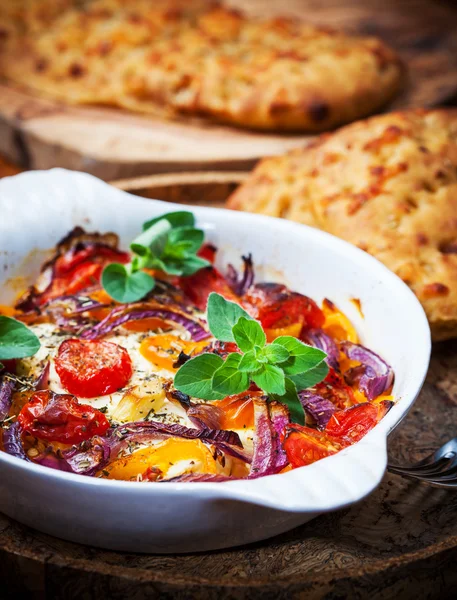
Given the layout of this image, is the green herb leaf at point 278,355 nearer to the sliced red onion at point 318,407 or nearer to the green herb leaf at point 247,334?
the green herb leaf at point 247,334

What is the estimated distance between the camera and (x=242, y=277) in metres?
3.54

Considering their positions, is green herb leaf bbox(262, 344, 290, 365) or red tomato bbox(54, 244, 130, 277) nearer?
green herb leaf bbox(262, 344, 290, 365)

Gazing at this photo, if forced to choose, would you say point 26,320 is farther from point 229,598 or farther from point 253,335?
point 229,598

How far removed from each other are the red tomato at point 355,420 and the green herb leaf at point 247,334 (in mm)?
368

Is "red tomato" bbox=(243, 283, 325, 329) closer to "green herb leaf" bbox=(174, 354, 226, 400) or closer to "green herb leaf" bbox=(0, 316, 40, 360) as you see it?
"green herb leaf" bbox=(174, 354, 226, 400)

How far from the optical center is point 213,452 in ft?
7.73

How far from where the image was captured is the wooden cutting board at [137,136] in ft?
16.6

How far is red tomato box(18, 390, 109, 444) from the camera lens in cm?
246

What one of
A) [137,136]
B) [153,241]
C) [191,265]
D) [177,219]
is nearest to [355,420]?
[191,265]

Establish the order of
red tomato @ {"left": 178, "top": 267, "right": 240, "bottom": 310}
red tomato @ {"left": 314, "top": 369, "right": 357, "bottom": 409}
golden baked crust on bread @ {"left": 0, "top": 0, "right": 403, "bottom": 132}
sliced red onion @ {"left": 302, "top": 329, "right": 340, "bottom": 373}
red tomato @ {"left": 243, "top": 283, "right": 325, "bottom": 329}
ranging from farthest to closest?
golden baked crust on bread @ {"left": 0, "top": 0, "right": 403, "bottom": 132} → red tomato @ {"left": 178, "top": 267, "right": 240, "bottom": 310} → red tomato @ {"left": 243, "top": 283, "right": 325, "bottom": 329} → sliced red onion @ {"left": 302, "top": 329, "right": 340, "bottom": 373} → red tomato @ {"left": 314, "top": 369, "right": 357, "bottom": 409}

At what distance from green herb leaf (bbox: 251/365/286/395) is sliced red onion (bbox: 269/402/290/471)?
7 centimetres

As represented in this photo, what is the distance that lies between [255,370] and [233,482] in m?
0.59

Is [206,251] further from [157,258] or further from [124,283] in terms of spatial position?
[124,283]

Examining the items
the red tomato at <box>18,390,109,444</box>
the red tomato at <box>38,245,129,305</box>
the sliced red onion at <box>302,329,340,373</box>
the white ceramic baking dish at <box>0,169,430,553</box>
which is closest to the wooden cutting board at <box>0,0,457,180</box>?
the white ceramic baking dish at <box>0,169,430,553</box>
